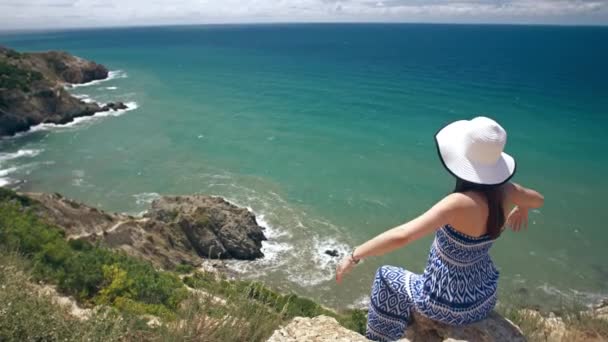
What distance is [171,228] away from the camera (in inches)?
929

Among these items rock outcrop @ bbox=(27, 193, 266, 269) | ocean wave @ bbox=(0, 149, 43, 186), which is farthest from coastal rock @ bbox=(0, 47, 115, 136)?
rock outcrop @ bbox=(27, 193, 266, 269)

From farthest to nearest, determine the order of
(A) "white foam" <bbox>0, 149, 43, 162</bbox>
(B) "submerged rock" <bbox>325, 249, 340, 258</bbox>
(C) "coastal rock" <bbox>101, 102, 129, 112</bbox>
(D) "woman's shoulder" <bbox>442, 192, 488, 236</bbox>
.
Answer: (C) "coastal rock" <bbox>101, 102, 129, 112</bbox>
(A) "white foam" <bbox>0, 149, 43, 162</bbox>
(B) "submerged rock" <bbox>325, 249, 340, 258</bbox>
(D) "woman's shoulder" <bbox>442, 192, 488, 236</bbox>

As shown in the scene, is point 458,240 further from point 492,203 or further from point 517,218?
point 517,218

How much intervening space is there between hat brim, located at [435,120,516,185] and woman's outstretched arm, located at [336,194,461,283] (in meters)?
0.26

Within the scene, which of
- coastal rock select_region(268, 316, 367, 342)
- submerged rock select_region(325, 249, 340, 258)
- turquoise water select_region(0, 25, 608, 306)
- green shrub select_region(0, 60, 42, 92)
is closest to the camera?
coastal rock select_region(268, 316, 367, 342)

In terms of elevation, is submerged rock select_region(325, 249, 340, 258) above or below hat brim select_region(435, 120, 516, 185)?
below

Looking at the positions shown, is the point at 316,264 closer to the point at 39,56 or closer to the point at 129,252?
the point at 129,252

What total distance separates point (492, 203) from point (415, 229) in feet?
2.62

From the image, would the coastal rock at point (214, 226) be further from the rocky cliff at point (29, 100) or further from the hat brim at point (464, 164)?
the rocky cliff at point (29, 100)

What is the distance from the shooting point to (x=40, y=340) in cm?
403

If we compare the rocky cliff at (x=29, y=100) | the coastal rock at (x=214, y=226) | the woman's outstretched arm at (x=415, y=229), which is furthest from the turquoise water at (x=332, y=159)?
the woman's outstretched arm at (x=415, y=229)

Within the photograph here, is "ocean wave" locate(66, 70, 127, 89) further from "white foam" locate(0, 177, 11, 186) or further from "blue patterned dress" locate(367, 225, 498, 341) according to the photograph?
"blue patterned dress" locate(367, 225, 498, 341)

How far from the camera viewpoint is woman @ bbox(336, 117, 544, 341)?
336cm

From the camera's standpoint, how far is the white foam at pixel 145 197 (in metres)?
31.6
